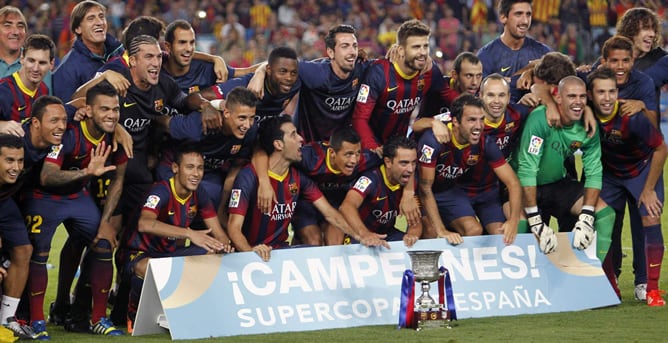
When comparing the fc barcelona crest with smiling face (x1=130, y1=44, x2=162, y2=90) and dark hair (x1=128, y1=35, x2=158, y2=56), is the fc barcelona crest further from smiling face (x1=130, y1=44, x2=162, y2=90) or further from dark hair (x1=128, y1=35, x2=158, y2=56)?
dark hair (x1=128, y1=35, x2=158, y2=56)

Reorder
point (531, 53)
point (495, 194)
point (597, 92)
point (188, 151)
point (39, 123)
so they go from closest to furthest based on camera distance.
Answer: point (39, 123) < point (188, 151) < point (597, 92) < point (495, 194) < point (531, 53)

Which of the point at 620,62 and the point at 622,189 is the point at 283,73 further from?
the point at 622,189

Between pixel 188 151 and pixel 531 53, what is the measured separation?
3.49 metres

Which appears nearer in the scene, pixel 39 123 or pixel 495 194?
pixel 39 123

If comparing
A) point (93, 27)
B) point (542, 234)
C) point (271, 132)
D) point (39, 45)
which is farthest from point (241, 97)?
point (542, 234)

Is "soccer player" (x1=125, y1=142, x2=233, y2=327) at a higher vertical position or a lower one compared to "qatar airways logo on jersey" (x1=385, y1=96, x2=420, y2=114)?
lower

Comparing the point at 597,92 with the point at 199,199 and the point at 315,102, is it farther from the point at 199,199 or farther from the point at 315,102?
the point at 199,199

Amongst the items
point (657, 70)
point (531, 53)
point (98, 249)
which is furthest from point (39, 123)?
point (657, 70)

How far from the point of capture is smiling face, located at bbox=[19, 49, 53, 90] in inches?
312

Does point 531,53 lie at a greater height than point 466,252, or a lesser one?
greater

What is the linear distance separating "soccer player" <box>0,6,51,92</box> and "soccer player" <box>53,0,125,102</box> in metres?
0.31

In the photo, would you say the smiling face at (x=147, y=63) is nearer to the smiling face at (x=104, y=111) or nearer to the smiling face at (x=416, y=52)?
the smiling face at (x=104, y=111)

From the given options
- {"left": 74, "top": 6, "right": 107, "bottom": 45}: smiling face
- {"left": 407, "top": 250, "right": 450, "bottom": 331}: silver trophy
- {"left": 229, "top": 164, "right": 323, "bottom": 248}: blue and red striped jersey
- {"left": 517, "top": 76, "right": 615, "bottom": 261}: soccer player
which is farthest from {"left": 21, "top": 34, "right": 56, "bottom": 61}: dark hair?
{"left": 517, "top": 76, "right": 615, "bottom": 261}: soccer player

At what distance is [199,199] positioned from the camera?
8.14 m
